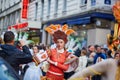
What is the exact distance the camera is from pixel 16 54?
5883mm

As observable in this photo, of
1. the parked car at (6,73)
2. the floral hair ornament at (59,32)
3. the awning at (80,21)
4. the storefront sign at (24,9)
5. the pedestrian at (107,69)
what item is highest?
the storefront sign at (24,9)

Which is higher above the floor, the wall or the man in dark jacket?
the man in dark jacket

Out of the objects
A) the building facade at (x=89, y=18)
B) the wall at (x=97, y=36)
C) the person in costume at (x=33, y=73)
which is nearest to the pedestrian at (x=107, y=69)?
Result: the person in costume at (x=33, y=73)

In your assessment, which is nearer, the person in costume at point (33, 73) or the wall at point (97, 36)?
the person in costume at point (33, 73)

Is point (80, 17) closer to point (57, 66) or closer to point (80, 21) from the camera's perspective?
point (80, 21)

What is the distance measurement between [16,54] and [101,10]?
15.6 meters

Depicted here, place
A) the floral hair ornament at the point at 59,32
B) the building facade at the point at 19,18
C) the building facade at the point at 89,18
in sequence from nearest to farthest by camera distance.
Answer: the floral hair ornament at the point at 59,32
the building facade at the point at 89,18
the building facade at the point at 19,18

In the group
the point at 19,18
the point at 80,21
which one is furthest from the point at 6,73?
the point at 19,18

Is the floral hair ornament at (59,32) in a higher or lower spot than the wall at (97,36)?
higher

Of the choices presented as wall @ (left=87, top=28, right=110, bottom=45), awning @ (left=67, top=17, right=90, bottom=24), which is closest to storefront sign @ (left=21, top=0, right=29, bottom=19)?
awning @ (left=67, top=17, right=90, bottom=24)

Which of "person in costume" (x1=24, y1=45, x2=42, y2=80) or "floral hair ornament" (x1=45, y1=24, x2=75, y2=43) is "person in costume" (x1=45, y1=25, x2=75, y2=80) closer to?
"floral hair ornament" (x1=45, y1=24, x2=75, y2=43)

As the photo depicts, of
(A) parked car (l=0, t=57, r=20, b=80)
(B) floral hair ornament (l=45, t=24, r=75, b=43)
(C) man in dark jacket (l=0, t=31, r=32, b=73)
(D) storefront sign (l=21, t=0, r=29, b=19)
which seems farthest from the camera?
(D) storefront sign (l=21, t=0, r=29, b=19)

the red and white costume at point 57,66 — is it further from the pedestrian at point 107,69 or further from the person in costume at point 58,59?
the pedestrian at point 107,69

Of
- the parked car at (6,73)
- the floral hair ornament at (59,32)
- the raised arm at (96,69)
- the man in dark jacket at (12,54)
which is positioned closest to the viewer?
the raised arm at (96,69)
